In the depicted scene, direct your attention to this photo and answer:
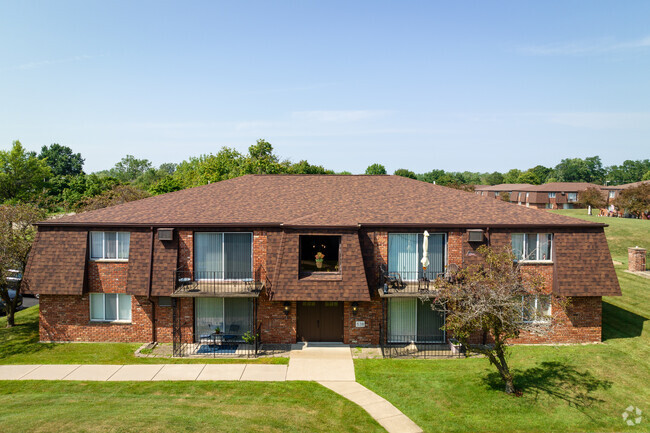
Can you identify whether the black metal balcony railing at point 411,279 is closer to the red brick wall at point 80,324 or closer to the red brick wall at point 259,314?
the red brick wall at point 259,314

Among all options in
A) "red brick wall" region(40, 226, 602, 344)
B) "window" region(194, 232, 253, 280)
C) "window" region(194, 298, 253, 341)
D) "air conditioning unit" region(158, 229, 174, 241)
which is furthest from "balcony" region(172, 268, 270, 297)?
"air conditioning unit" region(158, 229, 174, 241)

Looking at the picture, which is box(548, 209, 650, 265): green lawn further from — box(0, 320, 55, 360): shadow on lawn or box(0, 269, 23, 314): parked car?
box(0, 269, 23, 314): parked car

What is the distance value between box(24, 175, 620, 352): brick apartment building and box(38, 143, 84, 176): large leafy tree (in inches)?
4620

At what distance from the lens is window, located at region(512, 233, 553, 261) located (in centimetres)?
1756

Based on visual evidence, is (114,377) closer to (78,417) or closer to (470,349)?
(78,417)

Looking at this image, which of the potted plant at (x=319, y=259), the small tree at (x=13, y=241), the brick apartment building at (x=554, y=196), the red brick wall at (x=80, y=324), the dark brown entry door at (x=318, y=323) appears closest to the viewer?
the potted plant at (x=319, y=259)

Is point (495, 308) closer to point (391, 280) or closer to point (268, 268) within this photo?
point (391, 280)

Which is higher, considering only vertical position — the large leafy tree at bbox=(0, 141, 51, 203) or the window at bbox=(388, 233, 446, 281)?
the large leafy tree at bbox=(0, 141, 51, 203)

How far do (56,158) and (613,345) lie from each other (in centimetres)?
13911

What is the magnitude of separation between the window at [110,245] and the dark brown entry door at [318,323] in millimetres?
8484

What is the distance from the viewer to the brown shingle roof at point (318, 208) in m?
17.2

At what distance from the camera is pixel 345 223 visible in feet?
55.0

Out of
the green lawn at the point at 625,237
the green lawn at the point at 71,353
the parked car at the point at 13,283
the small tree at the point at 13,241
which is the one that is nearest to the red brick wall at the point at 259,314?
the green lawn at the point at 71,353

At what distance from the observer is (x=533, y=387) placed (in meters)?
13.6
